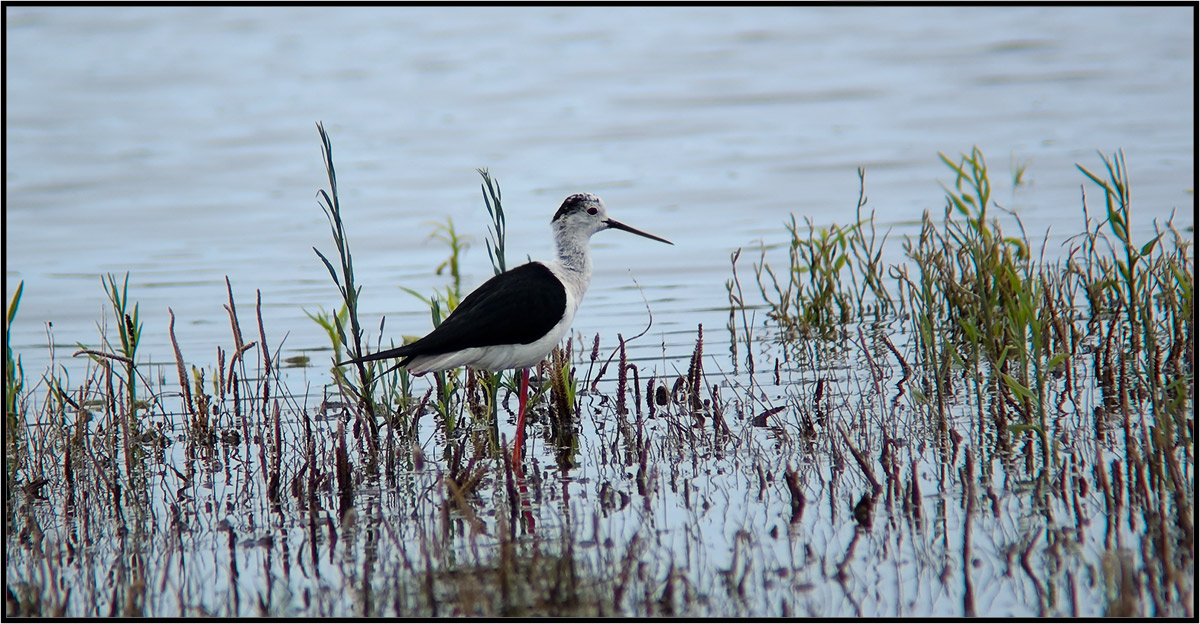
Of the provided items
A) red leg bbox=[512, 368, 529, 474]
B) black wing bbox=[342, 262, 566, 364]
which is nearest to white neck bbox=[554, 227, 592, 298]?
black wing bbox=[342, 262, 566, 364]

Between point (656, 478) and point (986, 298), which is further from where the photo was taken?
point (986, 298)

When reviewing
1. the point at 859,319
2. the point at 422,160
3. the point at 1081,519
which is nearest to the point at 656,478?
the point at 1081,519

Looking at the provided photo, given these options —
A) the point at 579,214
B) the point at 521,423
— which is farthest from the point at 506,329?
the point at 579,214

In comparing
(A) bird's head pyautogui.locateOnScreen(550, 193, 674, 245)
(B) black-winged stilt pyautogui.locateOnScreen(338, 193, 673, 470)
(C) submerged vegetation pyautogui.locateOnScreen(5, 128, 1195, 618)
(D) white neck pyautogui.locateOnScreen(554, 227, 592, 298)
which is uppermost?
(A) bird's head pyautogui.locateOnScreen(550, 193, 674, 245)

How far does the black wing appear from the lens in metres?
5.00

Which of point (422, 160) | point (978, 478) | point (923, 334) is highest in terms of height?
point (422, 160)

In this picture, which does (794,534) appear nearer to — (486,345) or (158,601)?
(486,345)

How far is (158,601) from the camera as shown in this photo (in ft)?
12.2

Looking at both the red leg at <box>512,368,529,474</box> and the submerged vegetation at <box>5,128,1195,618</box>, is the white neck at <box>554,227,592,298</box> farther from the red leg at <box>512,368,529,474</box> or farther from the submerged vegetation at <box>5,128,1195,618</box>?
the red leg at <box>512,368,529,474</box>

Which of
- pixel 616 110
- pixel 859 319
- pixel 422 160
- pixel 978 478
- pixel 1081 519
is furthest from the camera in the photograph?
pixel 616 110

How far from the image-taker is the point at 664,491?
4531 mm

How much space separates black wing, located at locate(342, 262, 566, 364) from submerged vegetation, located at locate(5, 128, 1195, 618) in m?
0.30

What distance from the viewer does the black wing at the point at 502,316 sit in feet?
16.4

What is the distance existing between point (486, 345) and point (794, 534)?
5.20ft
